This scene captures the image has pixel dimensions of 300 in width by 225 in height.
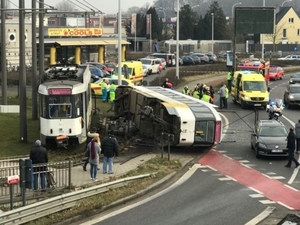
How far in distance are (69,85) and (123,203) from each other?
9.47 m

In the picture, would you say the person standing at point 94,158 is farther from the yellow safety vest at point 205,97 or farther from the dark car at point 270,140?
the yellow safety vest at point 205,97

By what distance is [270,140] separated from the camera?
26.5 metres

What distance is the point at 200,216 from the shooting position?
1747cm

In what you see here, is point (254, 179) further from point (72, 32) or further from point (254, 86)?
point (72, 32)

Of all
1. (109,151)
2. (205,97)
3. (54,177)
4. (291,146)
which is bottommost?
(54,177)

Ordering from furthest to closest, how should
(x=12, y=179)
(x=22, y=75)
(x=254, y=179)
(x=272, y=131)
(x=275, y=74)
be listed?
(x=275, y=74)
(x=272, y=131)
(x=22, y=75)
(x=254, y=179)
(x=12, y=179)

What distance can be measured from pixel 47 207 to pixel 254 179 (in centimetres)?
860

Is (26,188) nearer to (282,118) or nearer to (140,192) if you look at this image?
(140,192)

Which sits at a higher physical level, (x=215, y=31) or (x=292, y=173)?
(x=215, y=31)

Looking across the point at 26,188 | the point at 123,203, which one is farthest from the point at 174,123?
the point at 26,188

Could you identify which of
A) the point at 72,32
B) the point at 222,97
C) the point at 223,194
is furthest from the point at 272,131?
the point at 72,32

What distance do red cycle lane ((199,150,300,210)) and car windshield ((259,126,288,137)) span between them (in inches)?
75.7

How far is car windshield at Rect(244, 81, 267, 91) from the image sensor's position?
43.0 meters

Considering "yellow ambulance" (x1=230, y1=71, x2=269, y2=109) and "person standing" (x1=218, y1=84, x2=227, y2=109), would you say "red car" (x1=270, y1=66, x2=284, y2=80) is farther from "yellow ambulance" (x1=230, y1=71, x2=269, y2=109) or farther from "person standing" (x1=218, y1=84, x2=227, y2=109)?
"person standing" (x1=218, y1=84, x2=227, y2=109)
